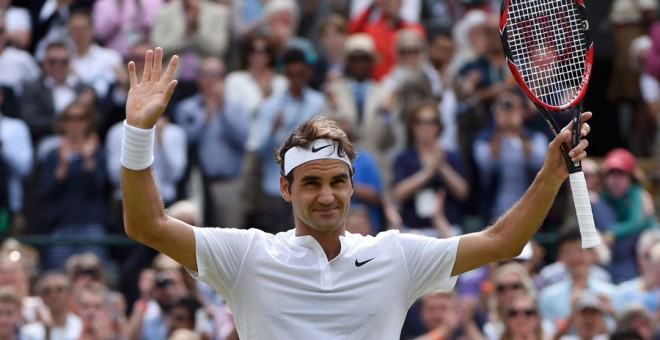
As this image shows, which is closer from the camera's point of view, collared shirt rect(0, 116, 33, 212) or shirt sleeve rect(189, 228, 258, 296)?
shirt sleeve rect(189, 228, 258, 296)

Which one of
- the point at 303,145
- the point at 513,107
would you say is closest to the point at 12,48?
the point at 513,107

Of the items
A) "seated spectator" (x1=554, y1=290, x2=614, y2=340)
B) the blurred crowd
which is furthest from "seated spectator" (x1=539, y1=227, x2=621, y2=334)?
"seated spectator" (x1=554, y1=290, x2=614, y2=340)

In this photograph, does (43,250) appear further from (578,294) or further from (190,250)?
(190,250)

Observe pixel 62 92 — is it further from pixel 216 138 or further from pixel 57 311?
pixel 57 311

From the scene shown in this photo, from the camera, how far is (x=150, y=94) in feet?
18.7

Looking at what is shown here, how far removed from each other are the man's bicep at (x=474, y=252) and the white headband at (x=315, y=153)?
1.72ft

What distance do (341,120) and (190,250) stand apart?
251 inches

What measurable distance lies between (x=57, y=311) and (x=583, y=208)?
5.67 metres

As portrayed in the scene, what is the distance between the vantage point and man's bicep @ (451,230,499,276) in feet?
19.3

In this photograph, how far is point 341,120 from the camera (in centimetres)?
1213

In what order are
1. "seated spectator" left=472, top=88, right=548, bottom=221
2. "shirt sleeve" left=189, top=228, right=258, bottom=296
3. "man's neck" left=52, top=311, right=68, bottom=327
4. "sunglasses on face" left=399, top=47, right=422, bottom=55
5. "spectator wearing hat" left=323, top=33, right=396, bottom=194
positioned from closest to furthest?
"shirt sleeve" left=189, top=228, right=258, bottom=296
"man's neck" left=52, top=311, right=68, bottom=327
"seated spectator" left=472, top=88, right=548, bottom=221
"spectator wearing hat" left=323, top=33, right=396, bottom=194
"sunglasses on face" left=399, top=47, right=422, bottom=55

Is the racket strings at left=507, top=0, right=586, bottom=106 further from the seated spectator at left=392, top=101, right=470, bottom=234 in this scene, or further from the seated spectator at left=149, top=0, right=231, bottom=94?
the seated spectator at left=149, top=0, right=231, bottom=94

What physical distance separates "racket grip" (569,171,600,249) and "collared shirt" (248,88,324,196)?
6.79 m

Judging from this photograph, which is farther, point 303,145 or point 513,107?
point 513,107
